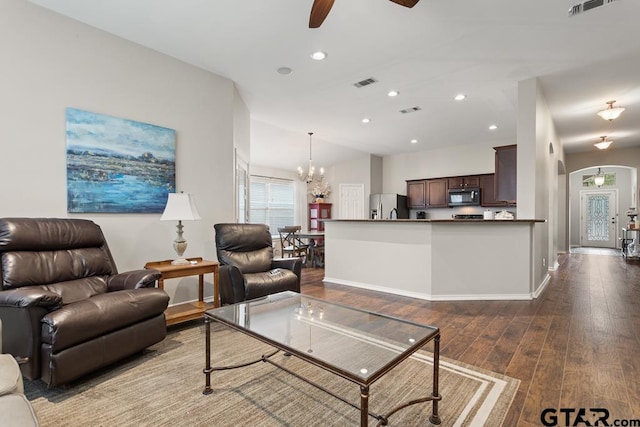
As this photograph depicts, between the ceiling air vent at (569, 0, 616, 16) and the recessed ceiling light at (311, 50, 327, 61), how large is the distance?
2218mm

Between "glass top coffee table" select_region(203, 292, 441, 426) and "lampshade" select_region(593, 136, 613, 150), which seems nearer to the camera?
"glass top coffee table" select_region(203, 292, 441, 426)

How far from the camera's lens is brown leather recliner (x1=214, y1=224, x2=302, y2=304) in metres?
3.13

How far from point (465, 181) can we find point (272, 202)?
509 centimetres

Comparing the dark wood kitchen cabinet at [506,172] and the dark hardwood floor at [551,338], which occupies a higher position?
the dark wood kitchen cabinet at [506,172]

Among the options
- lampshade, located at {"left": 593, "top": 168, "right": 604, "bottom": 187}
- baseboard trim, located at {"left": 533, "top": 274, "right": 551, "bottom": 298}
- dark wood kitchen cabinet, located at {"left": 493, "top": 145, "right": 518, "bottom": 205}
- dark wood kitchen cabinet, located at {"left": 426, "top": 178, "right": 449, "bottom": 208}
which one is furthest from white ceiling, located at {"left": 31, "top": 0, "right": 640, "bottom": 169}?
lampshade, located at {"left": 593, "top": 168, "right": 604, "bottom": 187}

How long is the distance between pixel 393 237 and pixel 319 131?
317 centimetres

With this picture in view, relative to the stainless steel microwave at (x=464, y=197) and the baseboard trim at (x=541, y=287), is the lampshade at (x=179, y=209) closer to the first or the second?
the baseboard trim at (x=541, y=287)

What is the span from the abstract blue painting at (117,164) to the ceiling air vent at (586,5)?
3.93 m

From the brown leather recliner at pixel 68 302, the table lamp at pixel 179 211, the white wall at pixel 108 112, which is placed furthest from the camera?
the table lamp at pixel 179 211

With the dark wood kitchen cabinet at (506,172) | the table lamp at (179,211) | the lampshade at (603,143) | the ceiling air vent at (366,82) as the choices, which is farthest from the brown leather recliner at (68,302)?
the lampshade at (603,143)

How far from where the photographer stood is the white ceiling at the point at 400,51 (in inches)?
108

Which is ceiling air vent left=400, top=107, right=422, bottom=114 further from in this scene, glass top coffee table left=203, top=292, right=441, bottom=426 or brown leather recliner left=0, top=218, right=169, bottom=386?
brown leather recliner left=0, top=218, right=169, bottom=386

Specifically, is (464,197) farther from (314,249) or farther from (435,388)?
(435,388)

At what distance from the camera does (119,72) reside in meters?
3.12
